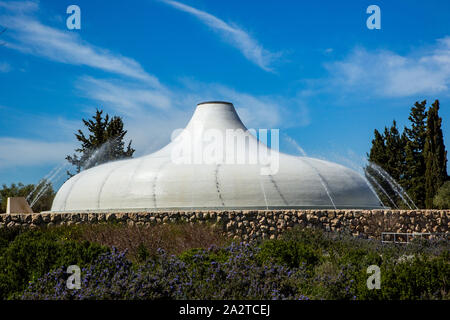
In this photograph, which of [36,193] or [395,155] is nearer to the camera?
[36,193]

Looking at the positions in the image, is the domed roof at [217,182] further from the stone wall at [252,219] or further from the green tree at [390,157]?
the green tree at [390,157]

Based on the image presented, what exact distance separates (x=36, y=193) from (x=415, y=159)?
23.7 metres

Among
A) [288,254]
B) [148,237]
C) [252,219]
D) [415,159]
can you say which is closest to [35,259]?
[148,237]

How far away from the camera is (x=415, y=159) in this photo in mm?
32312

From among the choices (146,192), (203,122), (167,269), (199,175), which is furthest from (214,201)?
(167,269)

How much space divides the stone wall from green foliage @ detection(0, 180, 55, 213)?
13388mm

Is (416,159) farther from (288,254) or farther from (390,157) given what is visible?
(288,254)

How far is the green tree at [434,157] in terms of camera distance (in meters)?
28.5

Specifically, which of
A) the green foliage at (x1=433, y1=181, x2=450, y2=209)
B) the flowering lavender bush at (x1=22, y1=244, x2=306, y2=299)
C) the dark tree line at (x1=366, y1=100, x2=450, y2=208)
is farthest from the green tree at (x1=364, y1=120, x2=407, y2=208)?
the flowering lavender bush at (x1=22, y1=244, x2=306, y2=299)

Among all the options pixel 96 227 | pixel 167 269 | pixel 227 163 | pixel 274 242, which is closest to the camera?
pixel 167 269

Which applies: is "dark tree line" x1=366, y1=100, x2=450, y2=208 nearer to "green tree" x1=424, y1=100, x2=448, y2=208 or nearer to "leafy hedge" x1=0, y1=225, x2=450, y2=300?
"green tree" x1=424, y1=100, x2=448, y2=208
